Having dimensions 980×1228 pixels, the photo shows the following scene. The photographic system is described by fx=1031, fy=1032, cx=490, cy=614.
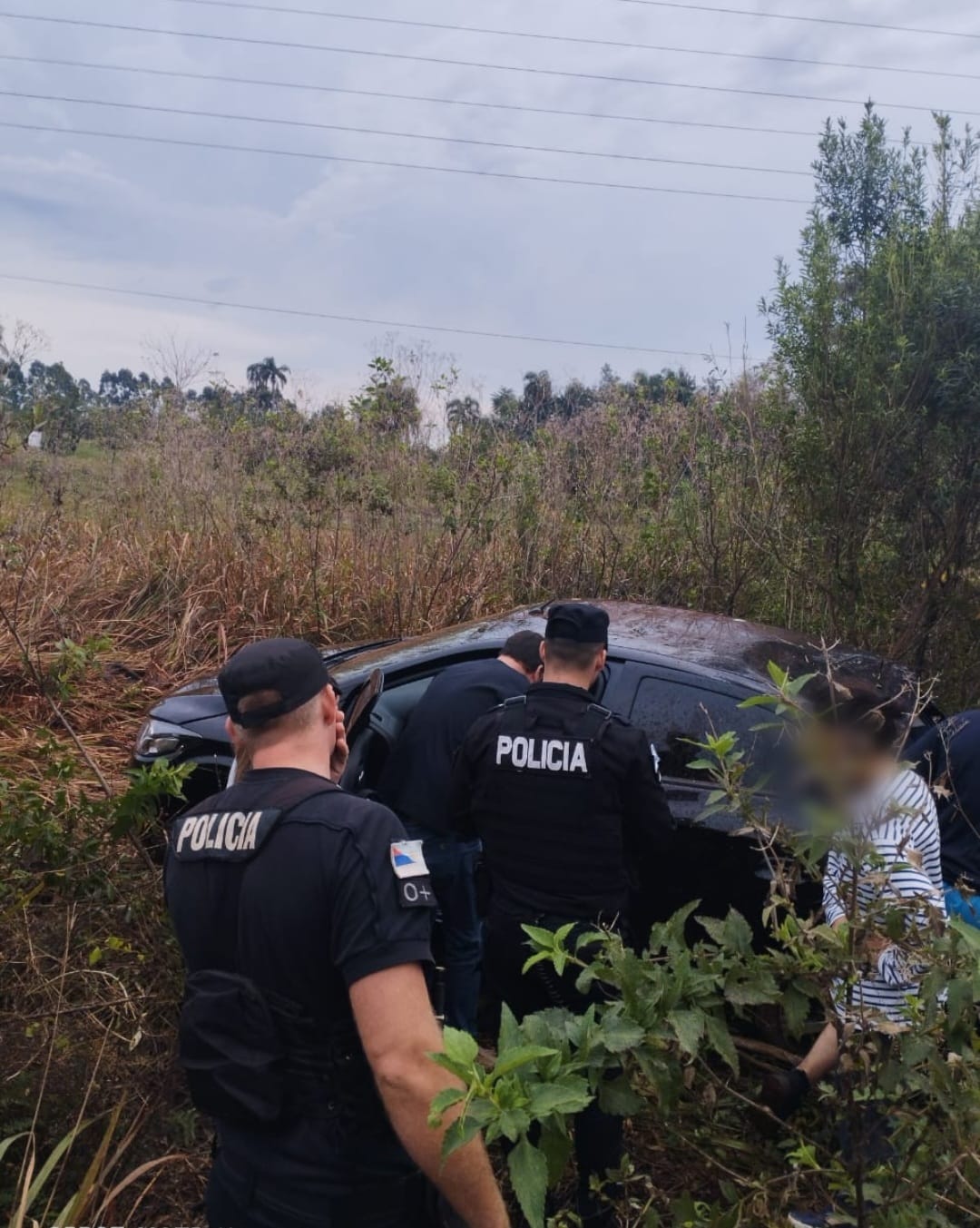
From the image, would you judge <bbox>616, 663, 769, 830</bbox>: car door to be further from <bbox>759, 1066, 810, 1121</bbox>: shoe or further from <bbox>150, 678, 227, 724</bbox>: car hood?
<bbox>150, 678, 227, 724</bbox>: car hood

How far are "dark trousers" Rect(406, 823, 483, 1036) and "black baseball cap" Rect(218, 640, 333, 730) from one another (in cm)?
202

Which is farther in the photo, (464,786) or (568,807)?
(464,786)

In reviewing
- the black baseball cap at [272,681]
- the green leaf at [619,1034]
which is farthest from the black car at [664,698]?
the black baseball cap at [272,681]

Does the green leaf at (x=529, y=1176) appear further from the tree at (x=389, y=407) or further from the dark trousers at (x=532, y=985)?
the tree at (x=389, y=407)

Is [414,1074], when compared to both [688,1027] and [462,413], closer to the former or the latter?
[688,1027]

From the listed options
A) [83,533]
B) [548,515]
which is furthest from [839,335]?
[83,533]

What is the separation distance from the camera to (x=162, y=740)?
439 cm

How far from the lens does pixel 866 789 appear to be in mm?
1617

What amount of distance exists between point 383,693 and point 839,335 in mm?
3510

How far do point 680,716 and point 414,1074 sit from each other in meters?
2.28

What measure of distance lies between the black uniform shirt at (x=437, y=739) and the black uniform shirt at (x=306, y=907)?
1.97 meters

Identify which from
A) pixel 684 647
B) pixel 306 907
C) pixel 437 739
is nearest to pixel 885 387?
pixel 684 647

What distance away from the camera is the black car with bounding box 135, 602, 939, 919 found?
3.40 m

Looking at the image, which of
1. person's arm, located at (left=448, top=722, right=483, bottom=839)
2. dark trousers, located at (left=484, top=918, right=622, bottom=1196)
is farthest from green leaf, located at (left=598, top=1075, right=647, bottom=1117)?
person's arm, located at (left=448, top=722, right=483, bottom=839)
